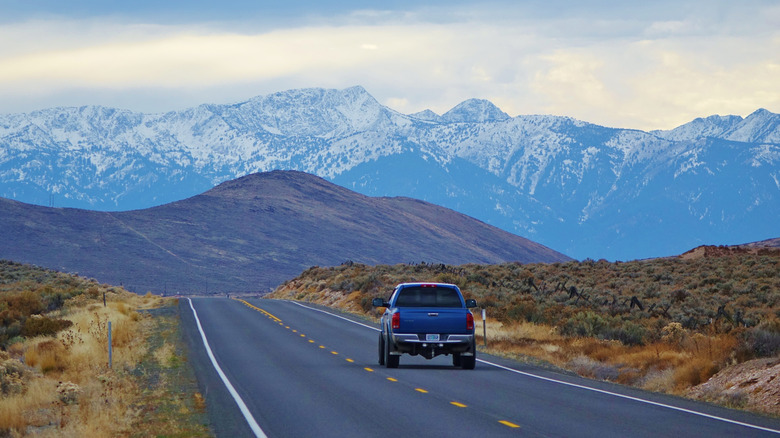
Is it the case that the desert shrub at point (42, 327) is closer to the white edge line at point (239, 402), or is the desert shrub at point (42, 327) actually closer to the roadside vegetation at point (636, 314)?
the white edge line at point (239, 402)

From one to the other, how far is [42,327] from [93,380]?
13.4 metres

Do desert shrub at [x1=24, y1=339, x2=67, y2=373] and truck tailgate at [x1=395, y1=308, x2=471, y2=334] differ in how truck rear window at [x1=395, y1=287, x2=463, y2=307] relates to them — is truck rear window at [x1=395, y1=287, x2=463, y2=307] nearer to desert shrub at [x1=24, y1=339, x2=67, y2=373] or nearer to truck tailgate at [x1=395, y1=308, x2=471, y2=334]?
truck tailgate at [x1=395, y1=308, x2=471, y2=334]

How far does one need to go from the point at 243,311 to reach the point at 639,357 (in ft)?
103

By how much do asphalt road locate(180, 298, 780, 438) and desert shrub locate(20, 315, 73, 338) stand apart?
291 inches

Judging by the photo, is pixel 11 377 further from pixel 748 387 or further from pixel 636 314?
pixel 636 314

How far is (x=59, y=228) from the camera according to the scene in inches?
7618

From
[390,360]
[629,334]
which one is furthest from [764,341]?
[390,360]

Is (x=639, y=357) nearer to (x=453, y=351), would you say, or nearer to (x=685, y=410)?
(x=453, y=351)

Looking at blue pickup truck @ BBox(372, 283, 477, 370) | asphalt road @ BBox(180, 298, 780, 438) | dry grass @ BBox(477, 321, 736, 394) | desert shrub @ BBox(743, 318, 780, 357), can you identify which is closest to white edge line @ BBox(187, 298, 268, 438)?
asphalt road @ BBox(180, 298, 780, 438)

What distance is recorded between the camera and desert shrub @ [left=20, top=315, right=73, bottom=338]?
111 feet

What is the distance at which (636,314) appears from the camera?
118 ft

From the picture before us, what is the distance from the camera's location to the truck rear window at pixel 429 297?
2416cm

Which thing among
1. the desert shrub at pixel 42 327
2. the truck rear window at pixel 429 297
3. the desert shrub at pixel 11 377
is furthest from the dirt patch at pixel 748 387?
the desert shrub at pixel 42 327

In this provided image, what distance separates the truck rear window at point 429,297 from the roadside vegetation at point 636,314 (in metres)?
3.44
